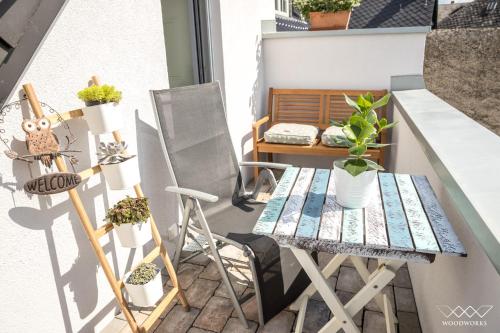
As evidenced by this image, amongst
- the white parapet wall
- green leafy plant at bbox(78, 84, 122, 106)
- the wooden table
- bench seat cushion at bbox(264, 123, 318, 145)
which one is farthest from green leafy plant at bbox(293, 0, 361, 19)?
green leafy plant at bbox(78, 84, 122, 106)

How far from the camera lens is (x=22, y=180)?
58.6 inches

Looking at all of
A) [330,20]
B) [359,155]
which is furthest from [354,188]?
[330,20]

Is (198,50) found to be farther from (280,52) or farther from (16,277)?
(16,277)

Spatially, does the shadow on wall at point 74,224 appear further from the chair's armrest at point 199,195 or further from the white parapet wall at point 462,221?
the white parapet wall at point 462,221

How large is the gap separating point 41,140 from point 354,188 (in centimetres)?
133

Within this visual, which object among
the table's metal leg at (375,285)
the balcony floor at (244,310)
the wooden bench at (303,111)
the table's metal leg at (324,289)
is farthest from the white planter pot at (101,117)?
the wooden bench at (303,111)

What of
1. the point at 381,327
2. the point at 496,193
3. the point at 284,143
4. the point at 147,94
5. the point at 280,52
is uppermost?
the point at 280,52

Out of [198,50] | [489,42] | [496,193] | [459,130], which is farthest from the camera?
[489,42]

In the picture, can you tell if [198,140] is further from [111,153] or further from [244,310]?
[244,310]

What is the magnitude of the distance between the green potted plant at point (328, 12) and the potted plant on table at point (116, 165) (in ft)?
10.7

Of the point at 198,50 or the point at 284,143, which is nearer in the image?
the point at 198,50

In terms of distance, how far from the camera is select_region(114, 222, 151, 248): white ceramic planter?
1.74 meters

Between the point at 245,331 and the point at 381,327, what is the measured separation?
771 millimetres

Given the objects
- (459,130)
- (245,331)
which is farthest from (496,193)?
(245,331)
